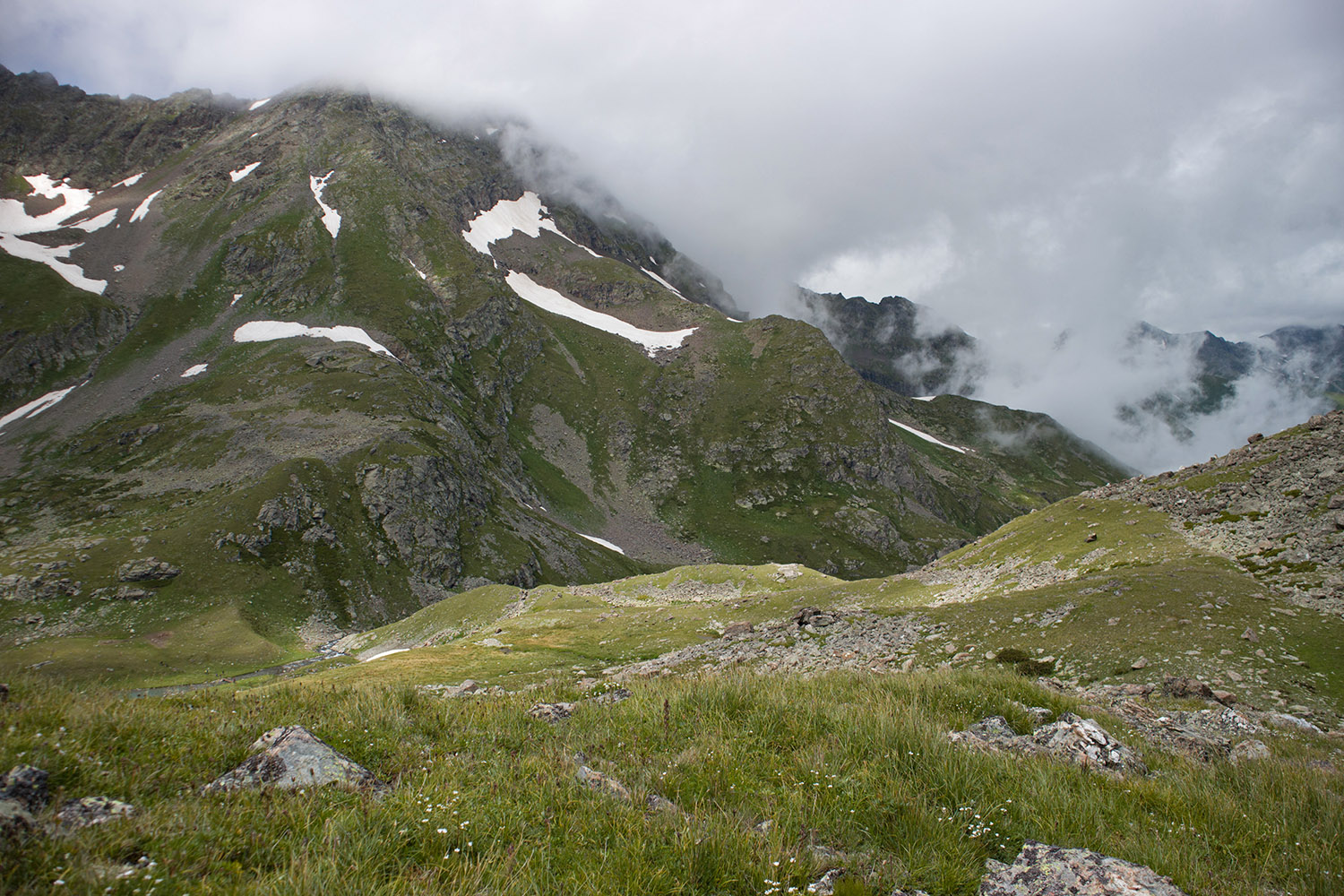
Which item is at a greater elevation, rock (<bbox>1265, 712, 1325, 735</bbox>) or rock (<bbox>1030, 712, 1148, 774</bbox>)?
rock (<bbox>1030, 712, 1148, 774</bbox>)

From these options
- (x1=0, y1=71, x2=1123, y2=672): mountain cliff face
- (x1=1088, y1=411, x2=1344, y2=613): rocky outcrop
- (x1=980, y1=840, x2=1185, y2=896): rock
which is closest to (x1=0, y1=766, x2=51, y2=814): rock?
(x1=980, y1=840, x2=1185, y2=896): rock

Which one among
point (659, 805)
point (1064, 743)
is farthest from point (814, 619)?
point (659, 805)

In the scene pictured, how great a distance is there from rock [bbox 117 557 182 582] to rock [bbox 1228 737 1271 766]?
351 feet

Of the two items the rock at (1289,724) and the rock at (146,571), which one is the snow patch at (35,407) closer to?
the rock at (146,571)

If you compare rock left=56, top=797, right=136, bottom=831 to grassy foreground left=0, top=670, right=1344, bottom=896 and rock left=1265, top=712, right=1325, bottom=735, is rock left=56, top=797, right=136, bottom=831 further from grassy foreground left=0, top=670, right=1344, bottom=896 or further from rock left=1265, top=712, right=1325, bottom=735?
rock left=1265, top=712, right=1325, bottom=735

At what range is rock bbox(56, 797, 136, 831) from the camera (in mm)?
4039

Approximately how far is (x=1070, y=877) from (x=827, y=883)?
6.55 feet

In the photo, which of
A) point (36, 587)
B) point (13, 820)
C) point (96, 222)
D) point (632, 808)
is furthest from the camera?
point (96, 222)

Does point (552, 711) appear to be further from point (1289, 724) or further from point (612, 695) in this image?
point (1289, 724)

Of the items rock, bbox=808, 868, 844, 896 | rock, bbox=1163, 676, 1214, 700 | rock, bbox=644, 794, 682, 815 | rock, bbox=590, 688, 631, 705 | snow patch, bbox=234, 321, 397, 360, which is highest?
snow patch, bbox=234, 321, 397, 360

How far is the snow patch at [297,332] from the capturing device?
516 ft

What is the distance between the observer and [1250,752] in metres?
9.51

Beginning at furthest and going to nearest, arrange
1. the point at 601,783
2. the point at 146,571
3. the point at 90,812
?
the point at 146,571 < the point at 601,783 < the point at 90,812

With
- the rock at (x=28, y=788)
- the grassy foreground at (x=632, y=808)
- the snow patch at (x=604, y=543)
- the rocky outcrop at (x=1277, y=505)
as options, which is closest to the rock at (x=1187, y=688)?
the rocky outcrop at (x=1277, y=505)
